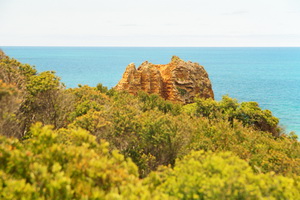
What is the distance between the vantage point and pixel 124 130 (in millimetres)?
26906

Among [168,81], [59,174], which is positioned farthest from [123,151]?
[168,81]

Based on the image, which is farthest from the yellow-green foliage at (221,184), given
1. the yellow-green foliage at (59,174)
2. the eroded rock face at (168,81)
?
the eroded rock face at (168,81)

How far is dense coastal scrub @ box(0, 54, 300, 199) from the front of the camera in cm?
1098

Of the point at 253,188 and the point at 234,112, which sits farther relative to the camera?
the point at 234,112

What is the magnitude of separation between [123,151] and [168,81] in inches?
1444

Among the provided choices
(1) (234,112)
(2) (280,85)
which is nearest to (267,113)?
(1) (234,112)

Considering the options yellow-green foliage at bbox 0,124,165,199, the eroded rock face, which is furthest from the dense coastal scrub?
the eroded rock face

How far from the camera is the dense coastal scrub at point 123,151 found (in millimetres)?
10977

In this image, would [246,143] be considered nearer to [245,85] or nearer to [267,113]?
[267,113]

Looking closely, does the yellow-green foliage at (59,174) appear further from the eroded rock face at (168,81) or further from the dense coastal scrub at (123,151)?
the eroded rock face at (168,81)

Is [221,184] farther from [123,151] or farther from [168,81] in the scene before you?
[168,81]

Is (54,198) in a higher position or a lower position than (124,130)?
higher

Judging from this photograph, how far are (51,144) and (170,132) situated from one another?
14566 millimetres

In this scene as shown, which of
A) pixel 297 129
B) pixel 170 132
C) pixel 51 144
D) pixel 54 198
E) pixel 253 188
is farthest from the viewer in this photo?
pixel 297 129
